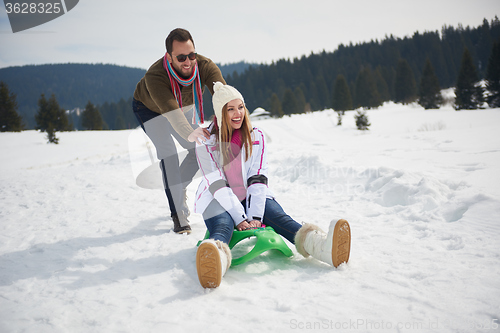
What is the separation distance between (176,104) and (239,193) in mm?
1029

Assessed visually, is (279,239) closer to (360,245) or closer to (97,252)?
(360,245)

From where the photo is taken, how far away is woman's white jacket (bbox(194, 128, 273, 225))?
2.41 metres

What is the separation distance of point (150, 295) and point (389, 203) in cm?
288

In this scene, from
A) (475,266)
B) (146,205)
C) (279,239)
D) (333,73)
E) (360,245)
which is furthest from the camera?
(333,73)

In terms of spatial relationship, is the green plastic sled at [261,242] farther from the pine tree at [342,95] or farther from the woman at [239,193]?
the pine tree at [342,95]

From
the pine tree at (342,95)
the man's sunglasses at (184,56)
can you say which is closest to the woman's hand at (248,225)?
the man's sunglasses at (184,56)

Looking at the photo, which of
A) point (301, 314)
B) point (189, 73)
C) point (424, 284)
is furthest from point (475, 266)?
point (189, 73)

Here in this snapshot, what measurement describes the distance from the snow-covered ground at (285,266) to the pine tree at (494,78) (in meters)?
28.0

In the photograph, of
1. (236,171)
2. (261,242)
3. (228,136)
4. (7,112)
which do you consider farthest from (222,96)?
(7,112)

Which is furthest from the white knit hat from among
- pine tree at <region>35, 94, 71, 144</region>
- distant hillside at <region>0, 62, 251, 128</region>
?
distant hillside at <region>0, 62, 251, 128</region>

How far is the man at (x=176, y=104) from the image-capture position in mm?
2771

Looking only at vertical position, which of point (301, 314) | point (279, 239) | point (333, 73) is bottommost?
point (301, 314)

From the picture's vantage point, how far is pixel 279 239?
220cm

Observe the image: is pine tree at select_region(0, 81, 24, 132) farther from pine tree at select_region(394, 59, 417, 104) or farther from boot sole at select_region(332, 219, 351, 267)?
pine tree at select_region(394, 59, 417, 104)
